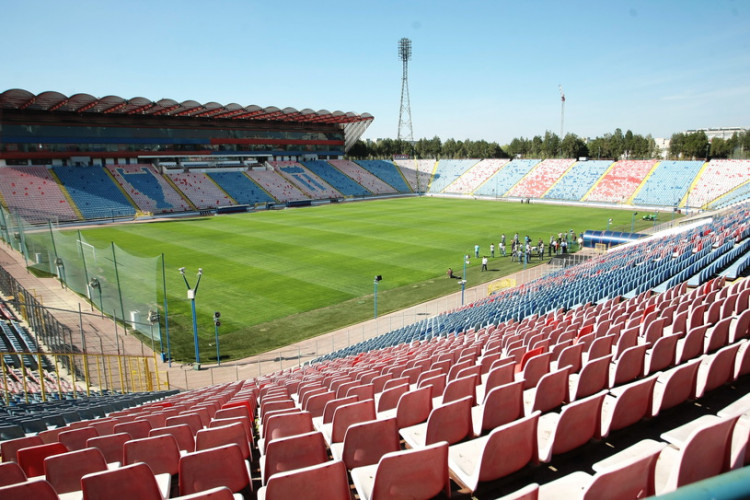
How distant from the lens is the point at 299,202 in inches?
2869

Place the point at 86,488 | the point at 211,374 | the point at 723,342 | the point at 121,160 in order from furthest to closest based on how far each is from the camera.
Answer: the point at 121,160, the point at 211,374, the point at 723,342, the point at 86,488

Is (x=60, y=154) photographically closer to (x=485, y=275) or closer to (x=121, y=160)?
(x=121, y=160)

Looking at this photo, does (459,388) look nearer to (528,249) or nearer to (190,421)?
(190,421)

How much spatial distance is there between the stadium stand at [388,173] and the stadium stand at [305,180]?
13.7 meters

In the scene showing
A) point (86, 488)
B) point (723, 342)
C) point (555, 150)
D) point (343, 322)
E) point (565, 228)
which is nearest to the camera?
point (86, 488)

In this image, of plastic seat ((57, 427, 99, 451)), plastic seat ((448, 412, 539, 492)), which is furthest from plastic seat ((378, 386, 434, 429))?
plastic seat ((57, 427, 99, 451))

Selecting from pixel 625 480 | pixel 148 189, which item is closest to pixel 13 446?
pixel 625 480

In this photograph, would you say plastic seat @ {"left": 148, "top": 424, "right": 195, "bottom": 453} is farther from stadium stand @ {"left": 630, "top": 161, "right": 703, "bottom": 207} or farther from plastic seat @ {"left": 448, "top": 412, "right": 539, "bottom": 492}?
stadium stand @ {"left": 630, "top": 161, "right": 703, "bottom": 207}

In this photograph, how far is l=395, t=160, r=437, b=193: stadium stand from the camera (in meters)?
92.6

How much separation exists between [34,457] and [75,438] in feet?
2.86

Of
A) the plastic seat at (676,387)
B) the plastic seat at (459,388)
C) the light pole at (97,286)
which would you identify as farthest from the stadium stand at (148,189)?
the plastic seat at (676,387)

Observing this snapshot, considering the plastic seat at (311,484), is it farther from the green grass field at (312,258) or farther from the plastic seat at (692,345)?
the green grass field at (312,258)

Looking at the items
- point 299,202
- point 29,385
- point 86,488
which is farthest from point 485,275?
point 299,202

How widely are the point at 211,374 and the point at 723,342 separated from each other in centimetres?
1620
